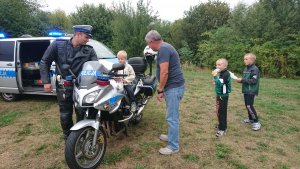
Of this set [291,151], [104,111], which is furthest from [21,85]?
[291,151]

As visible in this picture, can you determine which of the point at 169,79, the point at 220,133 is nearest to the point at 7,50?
the point at 169,79

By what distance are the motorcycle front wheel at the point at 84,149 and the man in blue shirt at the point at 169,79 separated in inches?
38.6

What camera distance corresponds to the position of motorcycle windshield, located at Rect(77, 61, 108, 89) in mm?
3145

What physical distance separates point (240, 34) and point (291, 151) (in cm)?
1593

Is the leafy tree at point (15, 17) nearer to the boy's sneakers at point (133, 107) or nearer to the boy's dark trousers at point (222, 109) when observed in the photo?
the boy's sneakers at point (133, 107)

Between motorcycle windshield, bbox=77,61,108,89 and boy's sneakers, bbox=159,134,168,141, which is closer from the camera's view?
motorcycle windshield, bbox=77,61,108,89

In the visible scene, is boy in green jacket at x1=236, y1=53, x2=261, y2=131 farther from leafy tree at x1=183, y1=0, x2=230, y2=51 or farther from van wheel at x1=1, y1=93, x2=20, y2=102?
leafy tree at x1=183, y1=0, x2=230, y2=51

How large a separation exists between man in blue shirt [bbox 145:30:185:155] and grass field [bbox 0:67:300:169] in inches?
12.0

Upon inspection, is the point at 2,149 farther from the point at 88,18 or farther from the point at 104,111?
the point at 88,18

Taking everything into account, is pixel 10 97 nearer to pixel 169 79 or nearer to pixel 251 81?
pixel 169 79

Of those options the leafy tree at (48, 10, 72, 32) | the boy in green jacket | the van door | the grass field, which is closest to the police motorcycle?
the grass field

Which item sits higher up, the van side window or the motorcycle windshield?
the van side window

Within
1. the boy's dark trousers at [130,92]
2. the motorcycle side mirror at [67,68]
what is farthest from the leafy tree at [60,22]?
the motorcycle side mirror at [67,68]

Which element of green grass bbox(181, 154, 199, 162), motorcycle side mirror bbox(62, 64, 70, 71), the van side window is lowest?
green grass bbox(181, 154, 199, 162)
